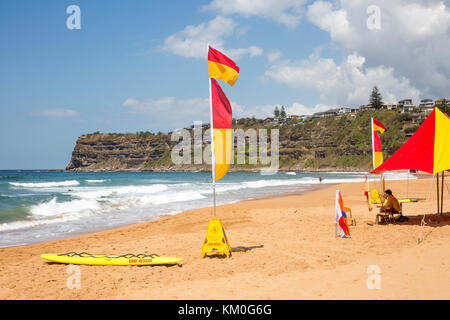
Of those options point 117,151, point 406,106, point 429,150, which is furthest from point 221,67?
point 117,151

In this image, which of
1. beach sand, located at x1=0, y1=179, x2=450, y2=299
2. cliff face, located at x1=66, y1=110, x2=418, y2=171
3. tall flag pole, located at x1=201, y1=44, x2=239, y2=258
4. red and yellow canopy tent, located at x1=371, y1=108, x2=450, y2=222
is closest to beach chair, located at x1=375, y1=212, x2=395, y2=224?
beach sand, located at x1=0, y1=179, x2=450, y2=299

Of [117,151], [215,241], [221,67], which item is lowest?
[215,241]

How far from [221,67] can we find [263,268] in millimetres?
3800

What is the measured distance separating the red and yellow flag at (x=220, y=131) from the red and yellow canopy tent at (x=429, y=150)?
554cm

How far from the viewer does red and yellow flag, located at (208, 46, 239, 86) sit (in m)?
6.89

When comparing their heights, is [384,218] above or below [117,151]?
below

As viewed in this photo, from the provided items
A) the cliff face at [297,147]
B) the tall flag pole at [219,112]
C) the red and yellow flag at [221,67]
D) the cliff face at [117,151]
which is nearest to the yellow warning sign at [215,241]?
the tall flag pole at [219,112]

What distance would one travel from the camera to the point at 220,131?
6.75 metres

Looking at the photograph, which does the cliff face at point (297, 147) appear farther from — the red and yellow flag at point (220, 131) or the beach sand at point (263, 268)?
the red and yellow flag at point (220, 131)

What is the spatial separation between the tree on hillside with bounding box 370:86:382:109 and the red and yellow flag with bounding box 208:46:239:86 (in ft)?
402

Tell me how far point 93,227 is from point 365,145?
92151 millimetres

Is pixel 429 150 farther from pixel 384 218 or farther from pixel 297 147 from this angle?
pixel 297 147

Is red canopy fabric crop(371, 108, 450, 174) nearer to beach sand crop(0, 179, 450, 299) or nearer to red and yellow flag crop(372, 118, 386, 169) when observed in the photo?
beach sand crop(0, 179, 450, 299)
